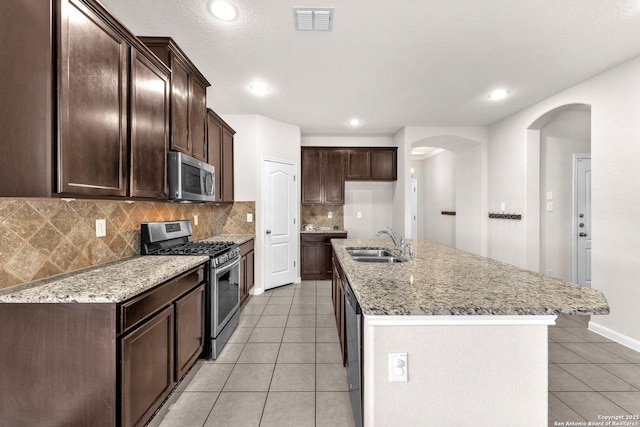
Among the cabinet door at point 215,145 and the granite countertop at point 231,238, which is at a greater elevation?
the cabinet door at point 215,145

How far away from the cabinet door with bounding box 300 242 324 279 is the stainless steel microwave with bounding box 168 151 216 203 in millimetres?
2394

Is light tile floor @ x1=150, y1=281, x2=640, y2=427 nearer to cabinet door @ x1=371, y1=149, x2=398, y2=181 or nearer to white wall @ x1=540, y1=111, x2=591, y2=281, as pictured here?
white wall @ x1=540, y1=111, x2=591, y2=281

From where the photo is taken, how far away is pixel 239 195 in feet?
13.5

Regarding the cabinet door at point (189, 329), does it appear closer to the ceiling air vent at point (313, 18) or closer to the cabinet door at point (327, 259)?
the ceiling air vent at point (313, 18)

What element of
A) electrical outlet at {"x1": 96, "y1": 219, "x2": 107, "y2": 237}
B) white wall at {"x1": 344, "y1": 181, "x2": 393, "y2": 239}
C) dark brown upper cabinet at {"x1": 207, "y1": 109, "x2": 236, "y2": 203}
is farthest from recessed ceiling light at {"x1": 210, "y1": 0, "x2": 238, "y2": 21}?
white wall at {"x1": 344, "y1": 181, "x2": 393, "y2": 239}

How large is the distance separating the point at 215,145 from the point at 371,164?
2932 millimetres

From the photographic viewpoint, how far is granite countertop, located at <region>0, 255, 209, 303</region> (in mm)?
1230

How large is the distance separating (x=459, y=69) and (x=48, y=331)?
3.66 metres

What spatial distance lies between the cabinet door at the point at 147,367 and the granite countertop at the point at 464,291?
1.15m

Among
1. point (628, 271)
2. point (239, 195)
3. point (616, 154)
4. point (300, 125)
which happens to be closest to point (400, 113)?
Result: point (300, 125)

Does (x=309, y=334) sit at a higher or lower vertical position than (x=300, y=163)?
lower

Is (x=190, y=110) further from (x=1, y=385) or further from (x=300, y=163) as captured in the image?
(x=300, y=163)

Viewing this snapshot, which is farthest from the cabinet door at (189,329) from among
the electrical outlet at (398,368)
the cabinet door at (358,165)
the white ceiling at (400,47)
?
the cabinet door at (358,165)

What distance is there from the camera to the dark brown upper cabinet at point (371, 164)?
516 cm
